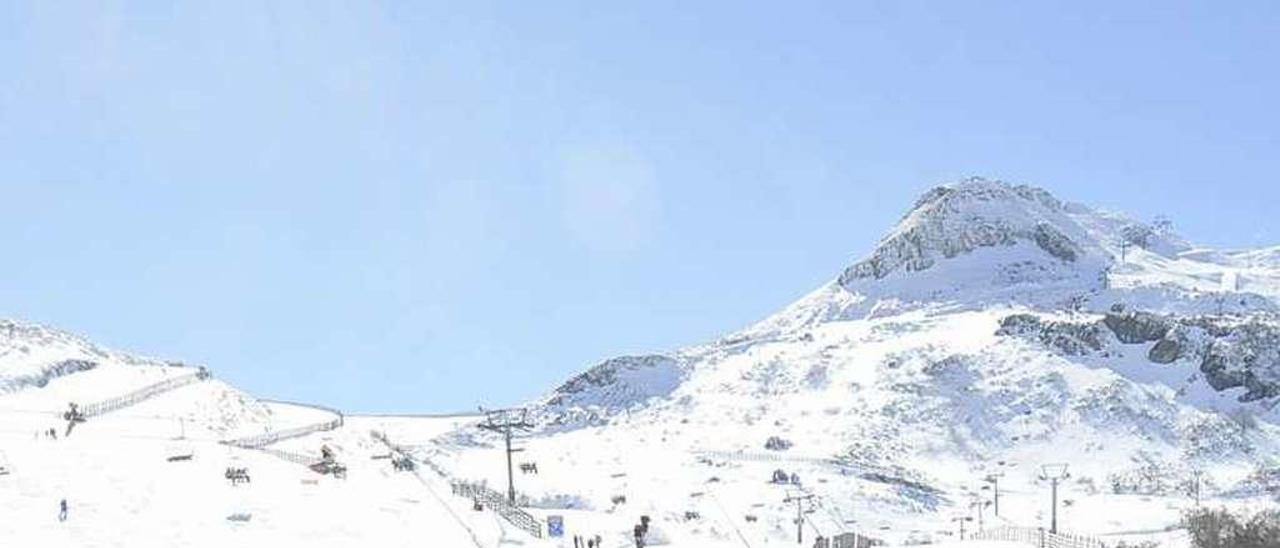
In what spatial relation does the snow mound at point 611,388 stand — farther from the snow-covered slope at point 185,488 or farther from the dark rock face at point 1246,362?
the snow-covered slope at point 185,488

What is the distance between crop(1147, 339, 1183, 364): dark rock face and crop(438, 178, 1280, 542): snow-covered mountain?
0.17 m

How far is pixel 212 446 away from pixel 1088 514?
63.2m

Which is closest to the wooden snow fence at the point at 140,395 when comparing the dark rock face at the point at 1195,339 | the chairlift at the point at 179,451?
the chairlift at the point at 179,451

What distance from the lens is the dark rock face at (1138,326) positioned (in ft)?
554

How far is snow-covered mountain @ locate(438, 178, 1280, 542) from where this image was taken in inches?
4496

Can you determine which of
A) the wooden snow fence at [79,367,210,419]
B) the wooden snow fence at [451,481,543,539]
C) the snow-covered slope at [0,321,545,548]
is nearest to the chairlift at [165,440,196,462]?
the snow-covered slope at [0,321,545,548]

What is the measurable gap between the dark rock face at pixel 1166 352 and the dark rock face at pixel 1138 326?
7.65ft

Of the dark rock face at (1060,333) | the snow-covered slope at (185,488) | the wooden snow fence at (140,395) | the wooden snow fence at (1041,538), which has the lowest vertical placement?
the wooden snow fence at (1041,538)

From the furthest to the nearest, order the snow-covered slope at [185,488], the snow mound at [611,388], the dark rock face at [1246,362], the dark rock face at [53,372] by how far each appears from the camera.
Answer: the snow mound at [611,388] < the dark rock face at [1246,362] < the dark rock face at [53,372] < the snow-covered slope at [185,488]

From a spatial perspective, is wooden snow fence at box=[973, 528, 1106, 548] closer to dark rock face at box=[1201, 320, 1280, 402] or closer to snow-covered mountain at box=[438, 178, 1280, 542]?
snow-covered mountain at box=[438, 178, 1280, 542]

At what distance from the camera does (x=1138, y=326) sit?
6718 inches

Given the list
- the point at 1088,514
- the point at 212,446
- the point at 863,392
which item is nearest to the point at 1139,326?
the point at 863,392

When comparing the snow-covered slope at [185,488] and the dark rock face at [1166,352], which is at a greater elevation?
the dark rock face at [1166,352]

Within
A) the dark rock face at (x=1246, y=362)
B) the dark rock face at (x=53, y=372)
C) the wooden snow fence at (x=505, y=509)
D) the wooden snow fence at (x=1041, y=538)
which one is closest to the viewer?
the wooden snow fence at (x=505, y=509)
